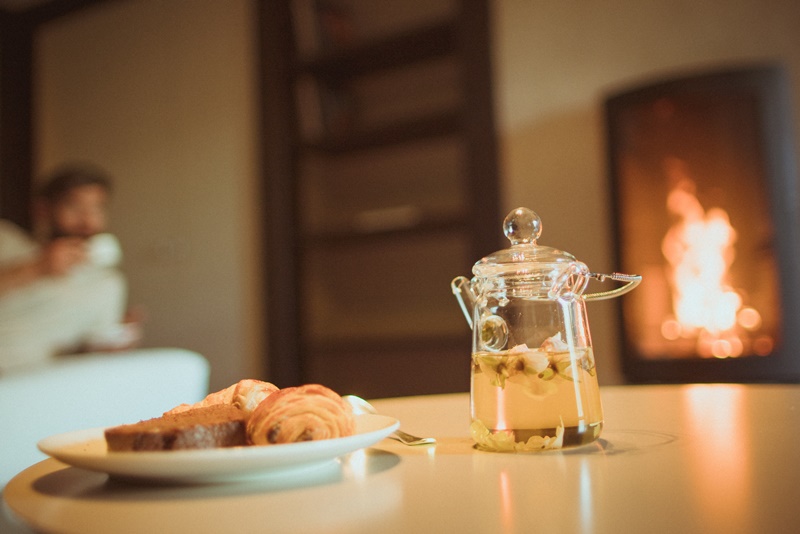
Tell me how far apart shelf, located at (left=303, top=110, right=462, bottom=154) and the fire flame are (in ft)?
3.02

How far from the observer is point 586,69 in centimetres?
276

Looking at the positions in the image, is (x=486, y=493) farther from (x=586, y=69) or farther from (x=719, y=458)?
(x=586, y=69)

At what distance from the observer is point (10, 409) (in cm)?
110

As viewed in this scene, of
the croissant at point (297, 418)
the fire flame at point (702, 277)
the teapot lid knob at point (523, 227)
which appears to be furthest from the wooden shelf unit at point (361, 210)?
the croissant at point (297, 418)

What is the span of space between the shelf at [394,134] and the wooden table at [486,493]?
2359mm

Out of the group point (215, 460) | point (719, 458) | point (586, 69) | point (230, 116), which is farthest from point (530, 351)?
point (230, 116)

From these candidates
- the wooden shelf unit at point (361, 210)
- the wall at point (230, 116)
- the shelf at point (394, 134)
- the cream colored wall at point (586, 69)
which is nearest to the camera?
the cream colored wall at point (586, 69)

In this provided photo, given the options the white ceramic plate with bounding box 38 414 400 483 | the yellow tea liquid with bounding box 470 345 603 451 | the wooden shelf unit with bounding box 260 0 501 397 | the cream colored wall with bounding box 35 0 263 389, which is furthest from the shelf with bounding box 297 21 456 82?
the white ceramic plate with bounding box 38 414 400 483

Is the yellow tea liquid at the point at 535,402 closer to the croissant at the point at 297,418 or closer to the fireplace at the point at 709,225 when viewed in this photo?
the croissant at the point at 297,418

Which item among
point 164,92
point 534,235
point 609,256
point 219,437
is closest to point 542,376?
point 534,235

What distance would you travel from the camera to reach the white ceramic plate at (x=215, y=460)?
500mm

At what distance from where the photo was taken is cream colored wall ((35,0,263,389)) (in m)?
3.67

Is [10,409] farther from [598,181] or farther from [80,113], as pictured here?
[80,113]

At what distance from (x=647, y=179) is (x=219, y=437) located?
2.11 metres
